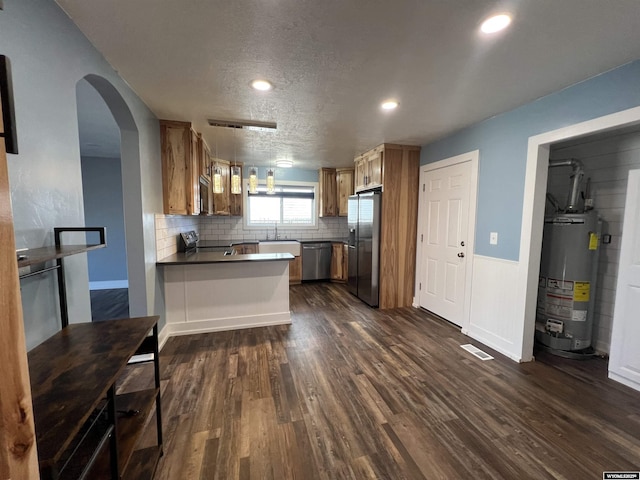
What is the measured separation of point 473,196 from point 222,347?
317cm

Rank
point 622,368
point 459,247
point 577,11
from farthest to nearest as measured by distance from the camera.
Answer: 1. point 459,247
2. point 622,368
3. point 577,11

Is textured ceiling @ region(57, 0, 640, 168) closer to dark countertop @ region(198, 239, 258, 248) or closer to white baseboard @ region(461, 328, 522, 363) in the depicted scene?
white baseboard @ region(461, 328, 522, 363)

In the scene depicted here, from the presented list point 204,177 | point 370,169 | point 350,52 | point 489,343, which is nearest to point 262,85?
point 350,52

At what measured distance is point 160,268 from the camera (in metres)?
2.87

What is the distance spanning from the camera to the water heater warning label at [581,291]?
8.46 ft

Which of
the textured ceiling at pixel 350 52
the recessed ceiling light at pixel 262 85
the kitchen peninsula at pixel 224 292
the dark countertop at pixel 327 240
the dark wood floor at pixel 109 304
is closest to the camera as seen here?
the textured ceiling at pixel 350 52

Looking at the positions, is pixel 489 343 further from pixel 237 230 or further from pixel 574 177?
pixel 237 230

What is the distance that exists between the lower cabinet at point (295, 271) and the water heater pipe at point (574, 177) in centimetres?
402

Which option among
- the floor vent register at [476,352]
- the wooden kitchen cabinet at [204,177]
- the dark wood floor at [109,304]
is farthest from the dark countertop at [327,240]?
the floor vent register at [476,352]

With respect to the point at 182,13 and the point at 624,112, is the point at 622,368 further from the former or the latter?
the point at 182,13

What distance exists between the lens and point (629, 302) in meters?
2.14

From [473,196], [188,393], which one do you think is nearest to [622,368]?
[473,196]

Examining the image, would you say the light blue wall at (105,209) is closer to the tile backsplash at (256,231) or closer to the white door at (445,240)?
the tile backsplash at (256,231)

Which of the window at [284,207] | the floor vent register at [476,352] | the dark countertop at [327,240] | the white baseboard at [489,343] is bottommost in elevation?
the floor vent register at [476,352]
